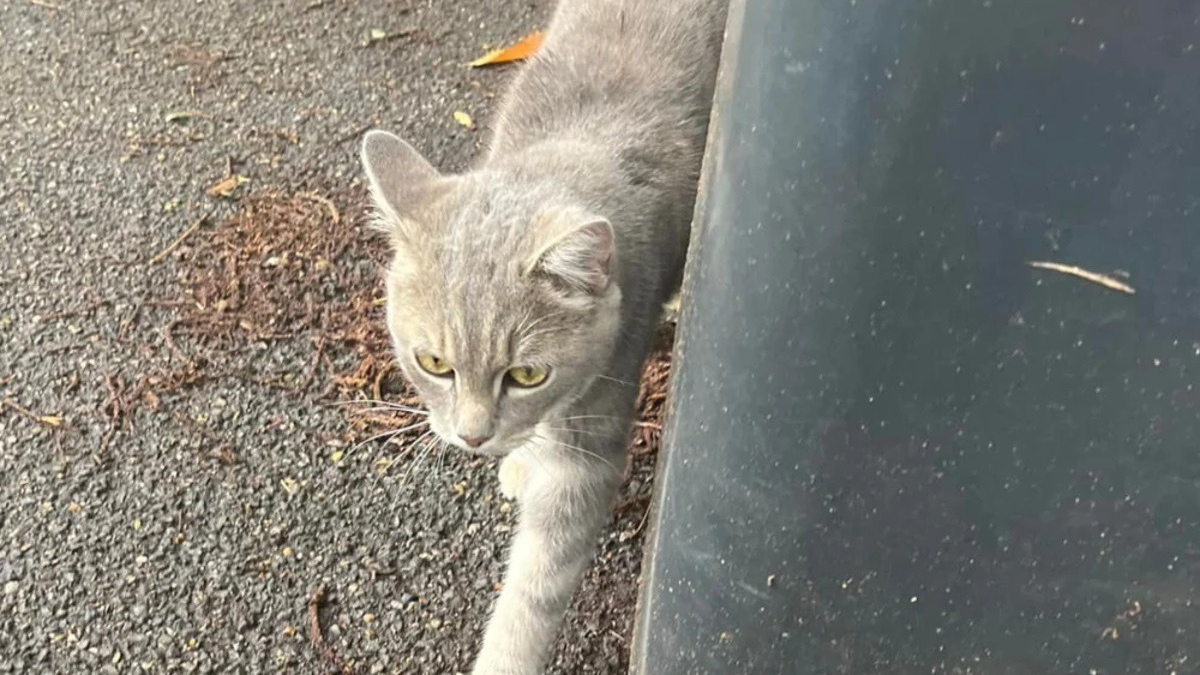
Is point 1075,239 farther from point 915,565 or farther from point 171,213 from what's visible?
point 171,213

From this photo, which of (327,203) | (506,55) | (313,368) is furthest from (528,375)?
(506,55)

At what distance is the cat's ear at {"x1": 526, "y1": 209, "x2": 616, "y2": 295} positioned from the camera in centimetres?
138

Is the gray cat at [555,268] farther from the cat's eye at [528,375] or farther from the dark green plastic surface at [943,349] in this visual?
the dark green plastic surface at [943,349]

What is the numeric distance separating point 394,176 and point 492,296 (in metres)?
0.28

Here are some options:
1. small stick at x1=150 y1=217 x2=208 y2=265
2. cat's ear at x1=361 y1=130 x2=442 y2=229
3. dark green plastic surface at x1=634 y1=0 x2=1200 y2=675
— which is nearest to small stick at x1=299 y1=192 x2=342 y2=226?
small stick at x1=150 y1=217 x2=208 y2=265

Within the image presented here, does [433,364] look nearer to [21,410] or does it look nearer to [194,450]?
[194,450]

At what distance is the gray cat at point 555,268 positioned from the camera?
146 cm

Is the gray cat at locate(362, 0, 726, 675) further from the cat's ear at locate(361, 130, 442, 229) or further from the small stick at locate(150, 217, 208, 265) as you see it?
the small stick at locate(150, 217, 208, 265)

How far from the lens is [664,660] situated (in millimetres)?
1308

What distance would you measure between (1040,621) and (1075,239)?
1.48 feet

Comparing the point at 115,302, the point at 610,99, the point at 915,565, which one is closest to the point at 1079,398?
the point at 915,565

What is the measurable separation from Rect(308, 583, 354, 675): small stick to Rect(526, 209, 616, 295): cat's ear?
0.74 m

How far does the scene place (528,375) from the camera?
1515mm

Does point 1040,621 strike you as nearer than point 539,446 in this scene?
Yes
